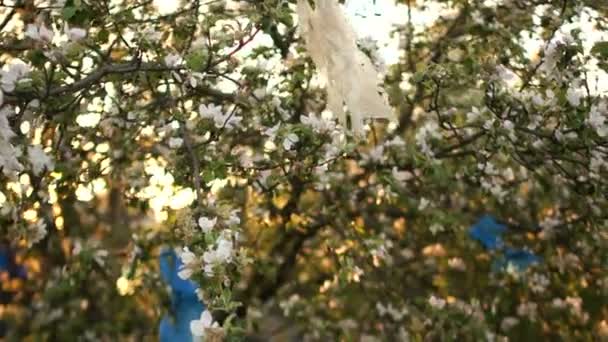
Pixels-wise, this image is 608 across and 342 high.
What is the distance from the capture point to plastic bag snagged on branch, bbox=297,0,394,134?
107cm

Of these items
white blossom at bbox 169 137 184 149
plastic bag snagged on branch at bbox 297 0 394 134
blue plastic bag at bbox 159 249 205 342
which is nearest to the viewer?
plastic bag snagged on branch at bbox 297 0 394 134

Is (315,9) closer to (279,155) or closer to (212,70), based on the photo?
(212,70)

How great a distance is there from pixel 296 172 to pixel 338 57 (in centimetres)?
91

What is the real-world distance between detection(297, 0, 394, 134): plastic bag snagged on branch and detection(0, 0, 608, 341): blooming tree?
2 cm

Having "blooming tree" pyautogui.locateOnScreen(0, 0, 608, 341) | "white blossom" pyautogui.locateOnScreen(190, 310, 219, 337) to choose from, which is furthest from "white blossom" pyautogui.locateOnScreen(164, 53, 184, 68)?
"white blossom" pyautogui.locateOnScreen(190, 310, 219, 337)

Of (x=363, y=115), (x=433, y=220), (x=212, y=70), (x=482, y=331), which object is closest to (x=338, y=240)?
(x=433, y=220)

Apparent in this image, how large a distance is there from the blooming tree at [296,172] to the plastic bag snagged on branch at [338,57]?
0.02 metres

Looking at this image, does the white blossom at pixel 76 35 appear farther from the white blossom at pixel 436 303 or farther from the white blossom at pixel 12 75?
the white blossom at pixel 436 303

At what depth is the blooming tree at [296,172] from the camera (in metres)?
1.59

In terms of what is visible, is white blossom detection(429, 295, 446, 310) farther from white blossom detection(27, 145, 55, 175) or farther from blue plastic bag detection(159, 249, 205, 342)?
white blossom detection(27, 145, 55, 175)

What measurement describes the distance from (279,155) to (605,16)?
2.94 ft

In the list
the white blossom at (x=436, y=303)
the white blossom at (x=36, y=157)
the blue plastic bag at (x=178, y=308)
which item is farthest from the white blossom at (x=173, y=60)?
the white blossom at (x=436, y=303)

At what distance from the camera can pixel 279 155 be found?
191cm

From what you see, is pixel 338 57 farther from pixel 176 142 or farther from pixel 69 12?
pixel 176 142
